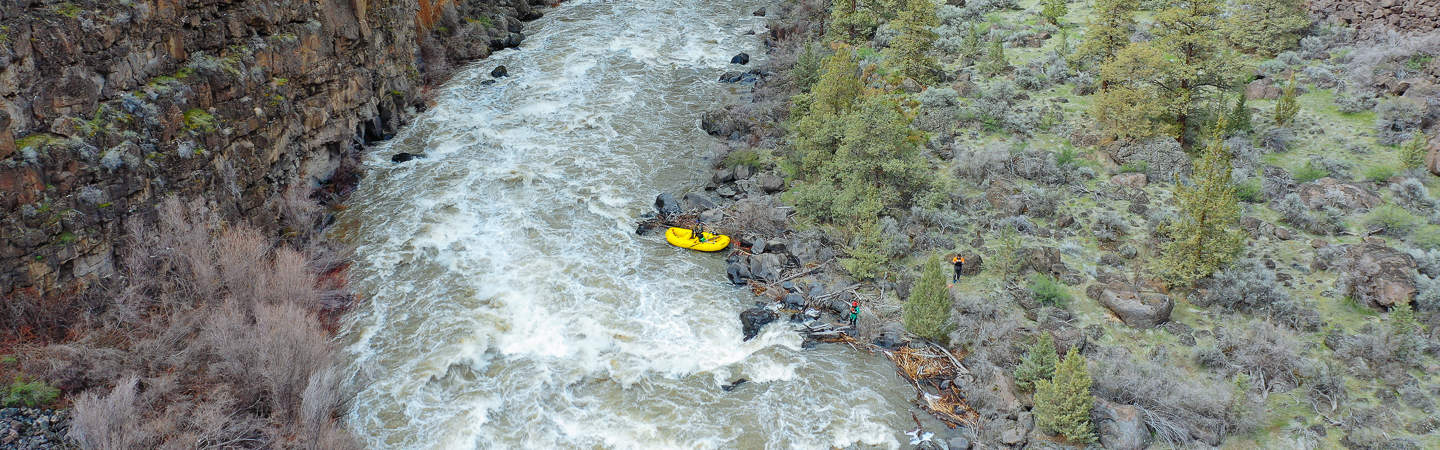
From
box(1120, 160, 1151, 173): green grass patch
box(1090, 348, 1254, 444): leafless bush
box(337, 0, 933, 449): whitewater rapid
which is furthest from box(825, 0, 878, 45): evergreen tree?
box(1090, 348, 1254, 444): leafless bush

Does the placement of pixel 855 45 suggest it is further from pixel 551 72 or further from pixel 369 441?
pixel 369 441

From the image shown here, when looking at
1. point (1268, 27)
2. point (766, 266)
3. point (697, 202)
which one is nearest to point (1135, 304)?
point (766, 266)

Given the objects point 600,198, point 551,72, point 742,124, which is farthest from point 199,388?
point 551,72

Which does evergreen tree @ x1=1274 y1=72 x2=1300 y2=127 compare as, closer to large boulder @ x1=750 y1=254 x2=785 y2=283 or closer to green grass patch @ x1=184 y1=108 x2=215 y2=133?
large boulder @ x1=750 y1=254 x2=785 y2=283

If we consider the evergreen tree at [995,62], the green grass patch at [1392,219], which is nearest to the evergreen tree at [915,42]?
the evergreen tree at [995,62]

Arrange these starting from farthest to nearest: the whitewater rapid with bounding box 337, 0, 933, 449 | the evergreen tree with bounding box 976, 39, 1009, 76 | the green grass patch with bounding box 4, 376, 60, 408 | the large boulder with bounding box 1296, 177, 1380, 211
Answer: the evergreen tree with bounding box 976, 39, 1009, 76, the large boulder with bounding box 1296, 177, 1380, 211, the whitewater rapid with bounding box 337, 0, 933, 449, the green grass patch with bounding box 4, 376, 60, 408

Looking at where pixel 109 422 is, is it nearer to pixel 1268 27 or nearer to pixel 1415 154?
pixel 1415 154
